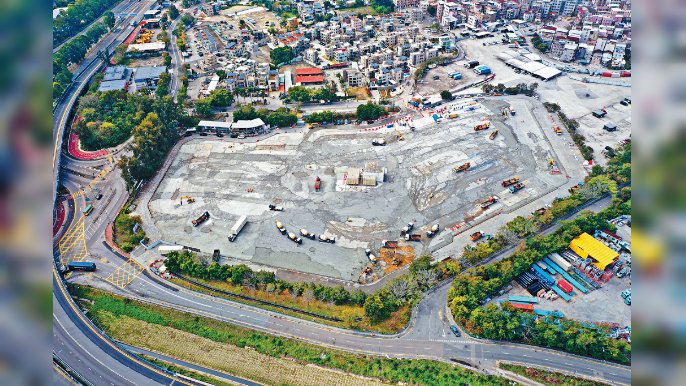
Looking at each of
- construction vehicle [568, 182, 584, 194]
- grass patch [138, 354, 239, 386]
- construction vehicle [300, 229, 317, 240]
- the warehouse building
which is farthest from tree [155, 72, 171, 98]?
the warehouse building

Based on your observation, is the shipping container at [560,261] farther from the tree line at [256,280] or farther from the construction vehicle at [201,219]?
the construction vehicle at [201,219]

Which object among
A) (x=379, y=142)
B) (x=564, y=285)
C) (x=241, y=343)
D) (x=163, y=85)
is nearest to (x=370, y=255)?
(x=241, y=343)

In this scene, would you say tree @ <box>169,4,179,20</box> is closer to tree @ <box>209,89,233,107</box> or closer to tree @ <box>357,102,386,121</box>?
tree @ <box>209,89,233,107</box>

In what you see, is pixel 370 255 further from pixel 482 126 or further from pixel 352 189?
pixel 482 126

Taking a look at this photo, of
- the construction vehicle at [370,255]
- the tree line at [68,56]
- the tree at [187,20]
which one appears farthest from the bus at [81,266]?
the tree at [187,20]

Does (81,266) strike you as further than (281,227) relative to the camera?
No

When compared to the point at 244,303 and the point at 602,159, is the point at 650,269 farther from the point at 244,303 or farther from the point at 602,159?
the point at 602,159

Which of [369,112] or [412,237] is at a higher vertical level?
[369,112]
